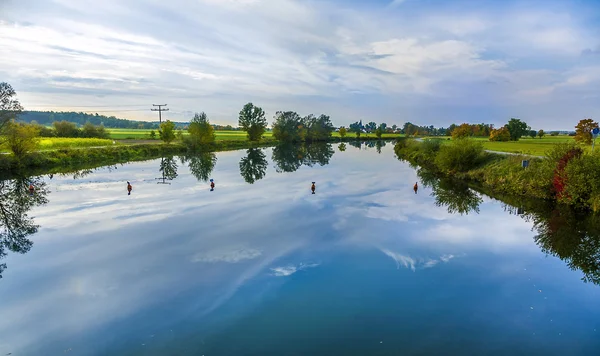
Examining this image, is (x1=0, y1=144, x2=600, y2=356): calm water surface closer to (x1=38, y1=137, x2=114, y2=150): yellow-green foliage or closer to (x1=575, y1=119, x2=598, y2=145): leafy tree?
(x1=38, y1=137, x2=114, y2=150): yellow-green foliage

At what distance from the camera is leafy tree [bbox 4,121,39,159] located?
3950cm

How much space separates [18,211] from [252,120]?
281 ft

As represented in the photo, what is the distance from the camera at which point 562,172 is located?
79.0 feet

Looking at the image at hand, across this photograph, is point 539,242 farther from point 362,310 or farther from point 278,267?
point 278,267

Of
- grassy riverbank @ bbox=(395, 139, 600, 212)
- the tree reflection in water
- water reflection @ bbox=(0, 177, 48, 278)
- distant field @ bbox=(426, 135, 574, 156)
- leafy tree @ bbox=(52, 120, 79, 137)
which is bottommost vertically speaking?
water reflection @ bbox=(0, 177, 48, 278)

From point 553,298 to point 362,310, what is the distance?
271 inches

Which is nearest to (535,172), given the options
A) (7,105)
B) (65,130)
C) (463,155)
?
(463,155)

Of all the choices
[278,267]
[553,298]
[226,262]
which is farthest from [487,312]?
[226,262]

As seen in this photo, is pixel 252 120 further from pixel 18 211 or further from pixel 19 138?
pixel 18 211

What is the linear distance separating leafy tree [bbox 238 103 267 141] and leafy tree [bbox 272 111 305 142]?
45.5ft

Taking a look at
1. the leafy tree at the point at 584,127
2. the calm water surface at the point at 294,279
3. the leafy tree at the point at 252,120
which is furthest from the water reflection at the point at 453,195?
the leafy tree at the point at 252,120

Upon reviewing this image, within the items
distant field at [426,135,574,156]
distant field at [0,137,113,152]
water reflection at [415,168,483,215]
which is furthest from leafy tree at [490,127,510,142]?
distant field at [0,137,113,152]

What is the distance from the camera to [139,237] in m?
17.8

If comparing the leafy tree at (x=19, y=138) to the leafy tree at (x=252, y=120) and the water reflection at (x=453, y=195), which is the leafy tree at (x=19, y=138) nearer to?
the water reflection at (x=453, y=195)
